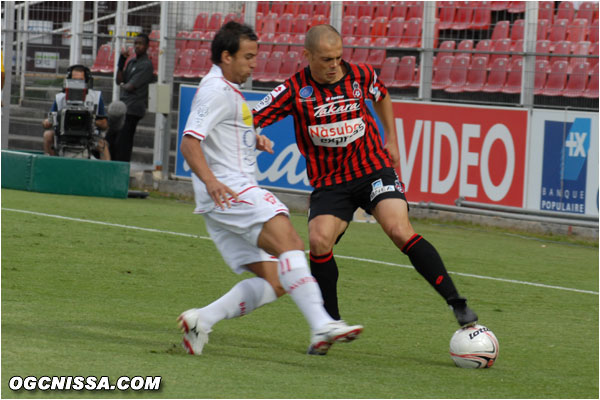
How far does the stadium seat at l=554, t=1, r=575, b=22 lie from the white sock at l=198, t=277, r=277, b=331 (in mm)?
12578

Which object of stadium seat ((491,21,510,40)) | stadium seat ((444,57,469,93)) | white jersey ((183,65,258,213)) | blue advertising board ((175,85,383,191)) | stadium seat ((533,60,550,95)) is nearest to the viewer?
white jersey ((183,65,258,213))

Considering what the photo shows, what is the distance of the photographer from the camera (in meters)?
15.3

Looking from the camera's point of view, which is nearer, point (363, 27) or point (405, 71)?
point (405, 71)

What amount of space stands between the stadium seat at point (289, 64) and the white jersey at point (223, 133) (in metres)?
11.5

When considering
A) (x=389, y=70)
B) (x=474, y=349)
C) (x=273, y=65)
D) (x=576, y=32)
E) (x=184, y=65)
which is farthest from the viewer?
(x=273, y=65)

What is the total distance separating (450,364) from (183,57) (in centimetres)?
1160

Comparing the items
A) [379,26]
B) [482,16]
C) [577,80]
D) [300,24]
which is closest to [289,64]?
[300,24]

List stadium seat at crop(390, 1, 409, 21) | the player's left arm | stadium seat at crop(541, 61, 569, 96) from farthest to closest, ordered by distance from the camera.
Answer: stadium seat at crop(390, 1, 409, 21), stadium seat at crop(541, 61, 569, 96), the player's left arm

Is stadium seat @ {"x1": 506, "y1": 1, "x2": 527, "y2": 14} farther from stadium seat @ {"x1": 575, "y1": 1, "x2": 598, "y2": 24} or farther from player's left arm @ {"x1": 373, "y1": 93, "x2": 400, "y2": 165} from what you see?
player's left arm @ {"x1": 373, "y1": 93, "x2": 400, "y2": 165}

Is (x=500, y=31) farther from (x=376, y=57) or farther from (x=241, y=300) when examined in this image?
(x=241, y=300)

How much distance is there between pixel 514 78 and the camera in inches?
565

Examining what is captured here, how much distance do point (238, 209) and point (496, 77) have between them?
33.4ft

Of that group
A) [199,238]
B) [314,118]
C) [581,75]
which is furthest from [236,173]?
[581,75]

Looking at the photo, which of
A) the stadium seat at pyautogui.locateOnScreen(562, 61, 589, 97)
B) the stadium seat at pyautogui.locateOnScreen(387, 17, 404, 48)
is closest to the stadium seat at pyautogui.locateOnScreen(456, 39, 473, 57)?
the stadium seat at pyautogui.locateOnScreen(562, 61, 589, 97)
